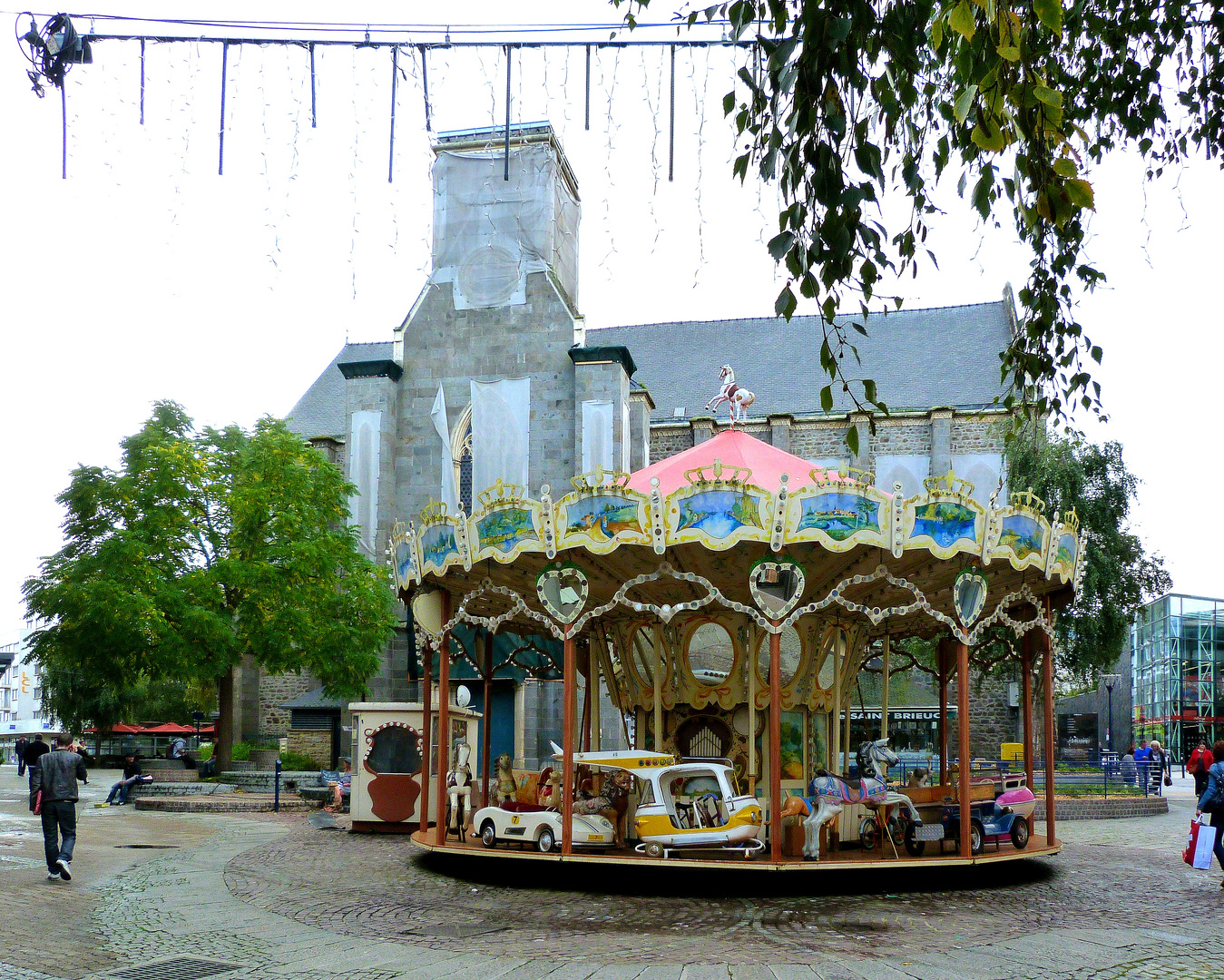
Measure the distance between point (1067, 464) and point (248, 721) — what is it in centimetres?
2468

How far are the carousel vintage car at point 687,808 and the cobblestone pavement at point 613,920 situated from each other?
0.44 m

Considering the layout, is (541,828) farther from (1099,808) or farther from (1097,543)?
(1097,543)

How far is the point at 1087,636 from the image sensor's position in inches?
1020

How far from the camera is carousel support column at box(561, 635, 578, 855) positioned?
11656mm

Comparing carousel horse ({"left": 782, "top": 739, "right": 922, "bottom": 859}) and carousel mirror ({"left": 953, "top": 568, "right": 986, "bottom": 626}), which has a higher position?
carousel mirror ({"left": 953, "top": 568, "right": 986, "bottom": 626})

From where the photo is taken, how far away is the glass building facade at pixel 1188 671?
146 ft

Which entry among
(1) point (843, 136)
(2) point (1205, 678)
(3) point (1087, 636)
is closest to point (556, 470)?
(3) point (1087, 636)

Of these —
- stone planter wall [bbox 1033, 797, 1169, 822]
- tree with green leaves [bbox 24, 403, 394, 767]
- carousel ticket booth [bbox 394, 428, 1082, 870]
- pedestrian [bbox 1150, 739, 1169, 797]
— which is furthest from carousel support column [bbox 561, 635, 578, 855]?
pedestrian [bbox 1150, 739, 1169, 797]

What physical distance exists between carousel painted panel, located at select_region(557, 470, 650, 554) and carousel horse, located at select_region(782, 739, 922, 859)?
328cm

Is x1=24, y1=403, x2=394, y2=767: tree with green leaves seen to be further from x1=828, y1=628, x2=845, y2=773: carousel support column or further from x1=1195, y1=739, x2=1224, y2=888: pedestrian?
x1=1195, y1=739, x2=1224, y2=888: pedestrian

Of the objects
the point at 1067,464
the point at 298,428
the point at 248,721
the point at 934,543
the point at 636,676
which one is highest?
the point at 298,428

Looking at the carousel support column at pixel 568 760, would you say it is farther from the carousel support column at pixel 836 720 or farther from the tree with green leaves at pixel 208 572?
the tree with green leaves at pixel 208 572

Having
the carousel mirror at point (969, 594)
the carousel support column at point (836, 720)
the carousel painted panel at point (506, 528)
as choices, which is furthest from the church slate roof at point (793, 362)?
the carousel mirror at point (969, 594)

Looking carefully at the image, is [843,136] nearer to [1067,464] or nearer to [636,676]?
[636,676]
